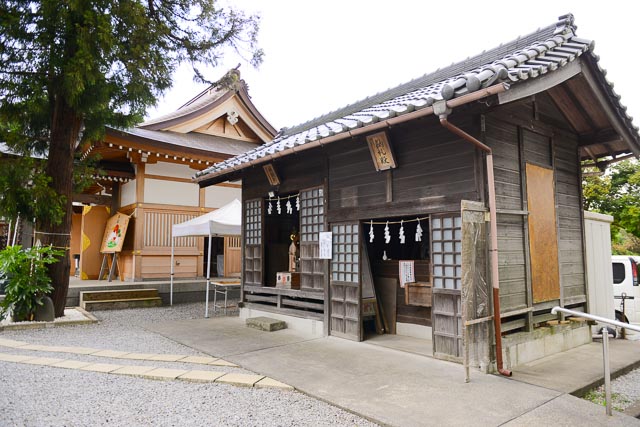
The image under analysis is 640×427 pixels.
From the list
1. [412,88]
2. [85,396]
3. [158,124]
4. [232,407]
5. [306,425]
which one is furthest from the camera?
[158,124]

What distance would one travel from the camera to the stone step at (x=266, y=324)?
7516 millimetres

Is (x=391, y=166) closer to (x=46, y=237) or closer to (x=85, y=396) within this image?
(x=85, y=396)

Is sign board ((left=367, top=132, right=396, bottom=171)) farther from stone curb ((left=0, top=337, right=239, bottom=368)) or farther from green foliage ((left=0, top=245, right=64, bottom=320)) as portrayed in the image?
green foliage ((left=0, top=245, right=64, bottom=320))

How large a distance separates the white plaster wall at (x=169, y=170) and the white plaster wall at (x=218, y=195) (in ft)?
2.64

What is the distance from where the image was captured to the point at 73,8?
6746mm

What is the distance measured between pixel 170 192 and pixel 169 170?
70 centimetres

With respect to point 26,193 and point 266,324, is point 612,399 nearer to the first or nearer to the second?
point 266,324

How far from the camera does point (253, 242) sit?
8805mm

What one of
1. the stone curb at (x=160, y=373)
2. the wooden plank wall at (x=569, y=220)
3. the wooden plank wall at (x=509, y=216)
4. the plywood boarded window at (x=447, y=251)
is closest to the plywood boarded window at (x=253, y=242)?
the stone curb at (x=160, y=373)

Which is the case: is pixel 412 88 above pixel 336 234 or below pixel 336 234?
above

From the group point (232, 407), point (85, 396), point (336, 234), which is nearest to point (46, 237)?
point (85, 396)

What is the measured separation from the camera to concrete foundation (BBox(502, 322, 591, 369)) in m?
5.04

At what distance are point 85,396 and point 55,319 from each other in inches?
197

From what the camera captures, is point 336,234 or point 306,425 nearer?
point 306,425
